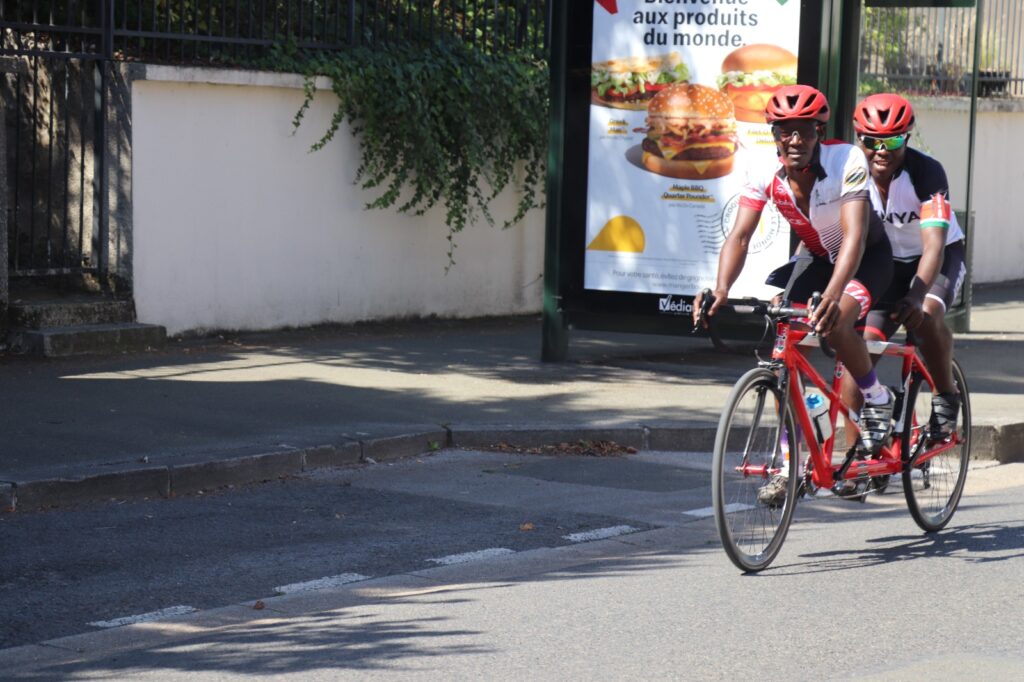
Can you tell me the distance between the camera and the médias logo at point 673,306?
37.0 feet

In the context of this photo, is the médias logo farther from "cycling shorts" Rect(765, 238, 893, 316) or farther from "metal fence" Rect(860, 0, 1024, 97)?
"cycling shorts" Rect(765, 238, 893, 316)

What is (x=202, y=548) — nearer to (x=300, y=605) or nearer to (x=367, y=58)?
(x=300, y=605)

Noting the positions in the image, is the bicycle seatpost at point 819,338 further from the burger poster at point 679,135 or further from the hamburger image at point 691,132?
the hamburger image at point 691,132

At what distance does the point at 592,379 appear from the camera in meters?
11.1

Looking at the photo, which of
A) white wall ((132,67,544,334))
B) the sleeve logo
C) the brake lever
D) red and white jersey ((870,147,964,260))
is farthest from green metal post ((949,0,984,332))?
the brake lever

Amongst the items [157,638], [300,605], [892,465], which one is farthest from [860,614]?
[157,638]

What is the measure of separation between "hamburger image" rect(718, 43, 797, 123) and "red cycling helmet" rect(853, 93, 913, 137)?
4.07 m

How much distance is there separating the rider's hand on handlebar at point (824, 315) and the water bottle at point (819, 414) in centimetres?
48

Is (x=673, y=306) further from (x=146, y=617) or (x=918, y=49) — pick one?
(x=146, y=617)

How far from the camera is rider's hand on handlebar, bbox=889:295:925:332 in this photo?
6430 mm

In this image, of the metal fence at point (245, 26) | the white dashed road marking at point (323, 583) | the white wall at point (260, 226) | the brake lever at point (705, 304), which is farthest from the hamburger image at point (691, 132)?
the white dashed road marking at point (323, 583)

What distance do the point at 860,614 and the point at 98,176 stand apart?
7986 millimetres

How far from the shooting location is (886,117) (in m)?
6.80

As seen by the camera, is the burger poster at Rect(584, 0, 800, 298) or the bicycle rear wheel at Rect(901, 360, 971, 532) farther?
the burger poster at Rect(584, 0, 800, 298)
